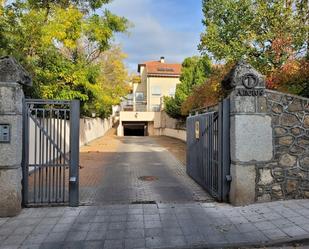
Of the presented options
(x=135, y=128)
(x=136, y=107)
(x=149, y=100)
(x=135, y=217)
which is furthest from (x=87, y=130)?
(x=135, y=128)

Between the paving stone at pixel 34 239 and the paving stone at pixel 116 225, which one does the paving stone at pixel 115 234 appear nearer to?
the paving stone at pixel 116 225

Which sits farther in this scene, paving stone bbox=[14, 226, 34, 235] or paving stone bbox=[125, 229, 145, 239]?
paving stone bbox=[14, 226, 34, 235]

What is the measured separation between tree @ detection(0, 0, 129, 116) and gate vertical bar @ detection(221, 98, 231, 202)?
7243 millimetres

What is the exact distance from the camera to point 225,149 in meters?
6.88

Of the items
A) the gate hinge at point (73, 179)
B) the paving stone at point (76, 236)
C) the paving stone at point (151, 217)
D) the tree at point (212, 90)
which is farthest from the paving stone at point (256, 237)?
the tree at point (212, 90)

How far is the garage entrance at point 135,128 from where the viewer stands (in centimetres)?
4712

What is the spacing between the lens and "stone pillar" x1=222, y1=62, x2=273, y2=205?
6.57 metres

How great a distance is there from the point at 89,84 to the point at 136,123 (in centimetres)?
3180

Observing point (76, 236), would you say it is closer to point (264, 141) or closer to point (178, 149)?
point (264, 141)

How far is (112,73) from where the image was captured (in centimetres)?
2897

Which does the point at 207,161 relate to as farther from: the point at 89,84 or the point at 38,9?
the point at 38,9

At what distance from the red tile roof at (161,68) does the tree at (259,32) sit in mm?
35989

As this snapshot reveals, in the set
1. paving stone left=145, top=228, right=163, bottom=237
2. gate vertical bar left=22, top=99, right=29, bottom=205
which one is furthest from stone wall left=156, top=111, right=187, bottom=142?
paving stone left=145, top=228, right=163, bottom=237

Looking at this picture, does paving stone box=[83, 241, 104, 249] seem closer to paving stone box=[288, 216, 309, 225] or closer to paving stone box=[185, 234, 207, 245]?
paving stone box=[185, 234, 207, 245]
